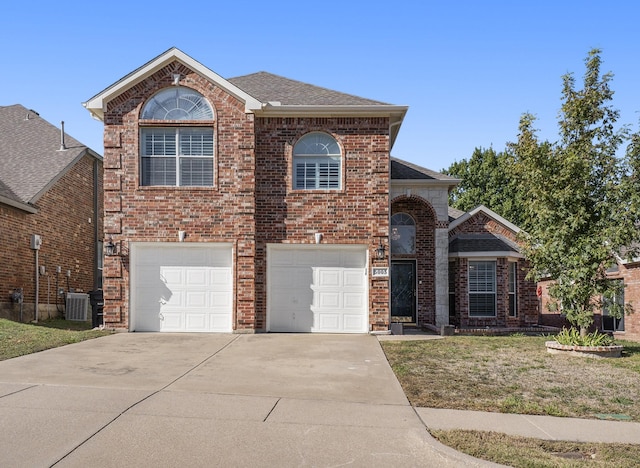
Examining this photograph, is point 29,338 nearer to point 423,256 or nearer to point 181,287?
point 181,287

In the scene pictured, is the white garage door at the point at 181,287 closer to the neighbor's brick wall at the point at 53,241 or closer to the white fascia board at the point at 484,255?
the neighbor's brick wall at the point at 53,241

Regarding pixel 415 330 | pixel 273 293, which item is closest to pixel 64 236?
pixel 273 293

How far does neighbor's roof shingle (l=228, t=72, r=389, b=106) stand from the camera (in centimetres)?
1516

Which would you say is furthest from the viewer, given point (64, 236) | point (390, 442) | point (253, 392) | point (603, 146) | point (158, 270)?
point (64, 236)

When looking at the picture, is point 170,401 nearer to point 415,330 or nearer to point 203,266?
point 203,266

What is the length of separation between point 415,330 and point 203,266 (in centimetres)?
647

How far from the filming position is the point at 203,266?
48.6 feet

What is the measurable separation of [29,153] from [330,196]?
11791mm

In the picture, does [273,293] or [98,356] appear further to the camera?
[273,293]

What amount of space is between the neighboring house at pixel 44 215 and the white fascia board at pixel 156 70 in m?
3.97

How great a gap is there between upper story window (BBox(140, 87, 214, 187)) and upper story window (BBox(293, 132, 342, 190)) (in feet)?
7.60

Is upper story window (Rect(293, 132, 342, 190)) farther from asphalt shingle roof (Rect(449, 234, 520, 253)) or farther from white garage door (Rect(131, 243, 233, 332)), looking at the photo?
asphalt shingle roof (Rect(449, 234, 520, 253))

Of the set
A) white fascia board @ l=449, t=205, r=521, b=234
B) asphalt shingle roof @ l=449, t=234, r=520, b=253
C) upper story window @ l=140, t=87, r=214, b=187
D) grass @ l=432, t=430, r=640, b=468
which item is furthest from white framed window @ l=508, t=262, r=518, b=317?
grass @ l=432, t=430, r=640, b=468

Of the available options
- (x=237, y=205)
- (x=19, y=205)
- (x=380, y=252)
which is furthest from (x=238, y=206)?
(x=19, y=205)
